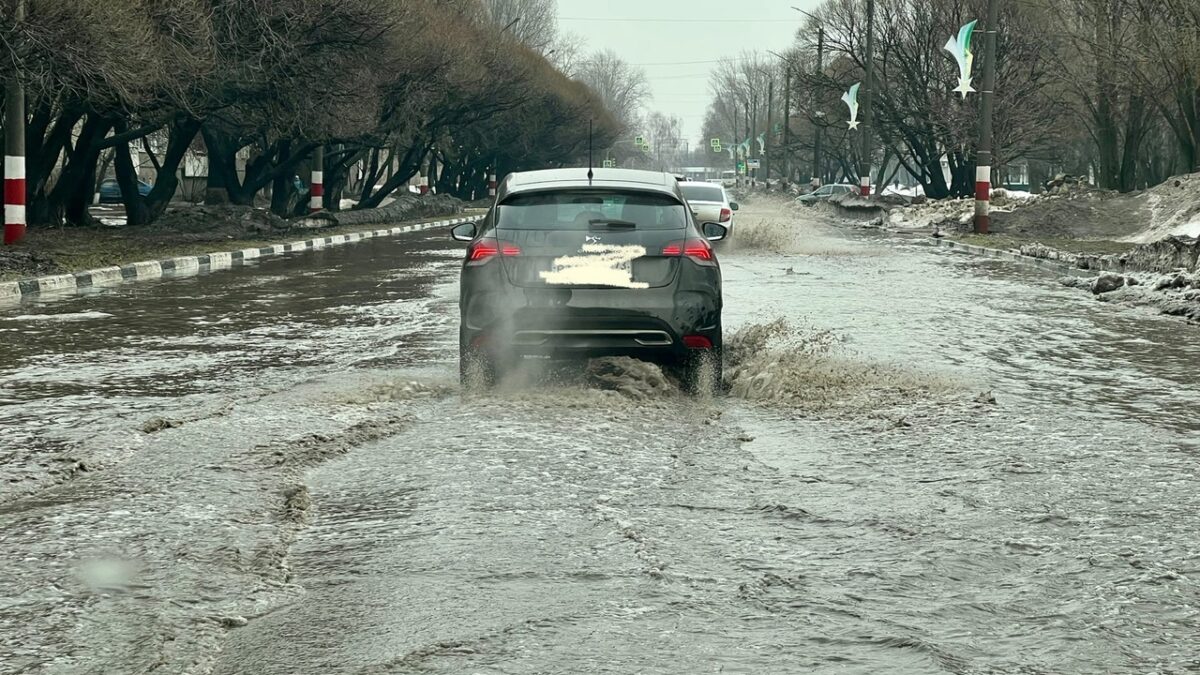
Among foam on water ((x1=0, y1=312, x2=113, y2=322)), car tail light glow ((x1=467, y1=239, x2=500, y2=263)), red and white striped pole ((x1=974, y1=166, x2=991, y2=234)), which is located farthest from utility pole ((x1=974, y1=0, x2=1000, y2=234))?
car tail light glow ((x1=467, y1=239, x2=500, y2=263))

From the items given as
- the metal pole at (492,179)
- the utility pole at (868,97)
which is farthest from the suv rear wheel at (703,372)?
the metal pole at (492,179)

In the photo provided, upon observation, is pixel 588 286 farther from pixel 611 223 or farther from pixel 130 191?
pixel 130 191

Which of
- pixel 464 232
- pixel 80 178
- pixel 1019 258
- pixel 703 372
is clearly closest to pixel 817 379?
pixel 703 372

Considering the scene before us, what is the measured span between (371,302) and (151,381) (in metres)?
7.08

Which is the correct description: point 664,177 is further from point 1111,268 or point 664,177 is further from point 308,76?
point 308,76

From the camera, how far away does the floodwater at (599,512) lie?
183 inches

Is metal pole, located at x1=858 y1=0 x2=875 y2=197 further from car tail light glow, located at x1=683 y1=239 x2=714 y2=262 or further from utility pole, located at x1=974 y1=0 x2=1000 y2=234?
car tail light glow, located at x1=683 y1=239 x2=714 y2=262

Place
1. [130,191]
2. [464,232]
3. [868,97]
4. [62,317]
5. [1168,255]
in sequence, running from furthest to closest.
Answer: [868,97] → [130,191] → [1168,255] → [62,317] → [464,232]

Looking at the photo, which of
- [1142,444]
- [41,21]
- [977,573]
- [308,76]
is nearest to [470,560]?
[977,573]

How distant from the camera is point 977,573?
5465 millimetres

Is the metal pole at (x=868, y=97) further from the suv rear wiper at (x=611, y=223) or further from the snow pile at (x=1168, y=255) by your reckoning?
the suv rear wiper at (x=611, y=223)

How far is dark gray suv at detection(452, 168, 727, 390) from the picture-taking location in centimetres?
944

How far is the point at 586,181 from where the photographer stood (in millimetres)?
9906

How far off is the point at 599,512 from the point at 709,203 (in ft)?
79.1
